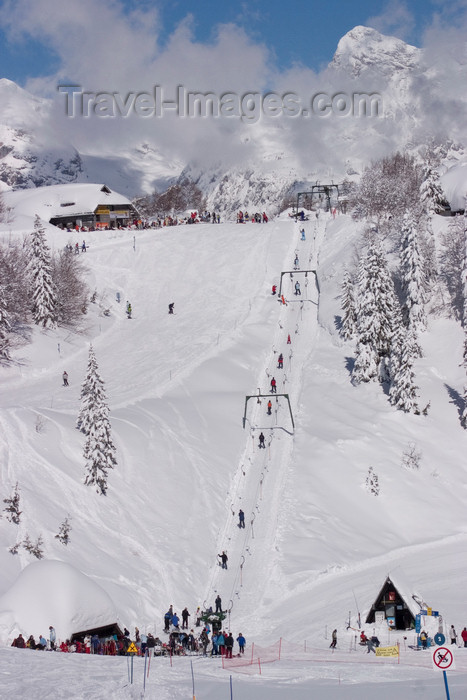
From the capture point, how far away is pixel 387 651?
76.3 ft

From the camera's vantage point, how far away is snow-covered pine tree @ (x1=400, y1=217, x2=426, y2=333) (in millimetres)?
59312

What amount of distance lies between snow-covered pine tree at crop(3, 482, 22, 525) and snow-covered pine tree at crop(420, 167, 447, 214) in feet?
185

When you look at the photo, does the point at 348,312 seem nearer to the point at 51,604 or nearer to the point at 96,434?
the point at 96,434

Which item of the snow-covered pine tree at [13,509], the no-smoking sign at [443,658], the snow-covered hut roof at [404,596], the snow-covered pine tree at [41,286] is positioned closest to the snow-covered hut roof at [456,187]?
the snow-covered pine tree at [41,286]

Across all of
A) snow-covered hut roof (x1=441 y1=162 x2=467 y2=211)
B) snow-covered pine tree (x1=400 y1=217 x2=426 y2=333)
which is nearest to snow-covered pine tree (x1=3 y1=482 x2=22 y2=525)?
snow-covered pine tree (x1=400 y1=217 x2=426 y2=333)

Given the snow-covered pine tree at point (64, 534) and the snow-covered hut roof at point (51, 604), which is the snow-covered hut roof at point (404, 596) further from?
the snow-covered pine tree at point (64, 534)

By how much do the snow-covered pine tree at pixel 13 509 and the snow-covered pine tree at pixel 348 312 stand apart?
34830mm

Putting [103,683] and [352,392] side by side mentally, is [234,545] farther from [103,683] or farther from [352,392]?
[352,392]

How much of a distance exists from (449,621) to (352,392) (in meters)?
26.9

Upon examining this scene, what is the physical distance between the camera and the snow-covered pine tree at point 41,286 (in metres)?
58.2

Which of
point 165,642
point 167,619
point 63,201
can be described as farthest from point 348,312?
point 63,201

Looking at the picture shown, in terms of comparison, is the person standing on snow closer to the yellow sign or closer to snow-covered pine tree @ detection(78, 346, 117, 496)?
snow-covered pine tree @ detection(78, 346, 117, 496)

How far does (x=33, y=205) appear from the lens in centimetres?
10056

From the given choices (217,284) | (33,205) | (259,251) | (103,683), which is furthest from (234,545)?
(33,205)
